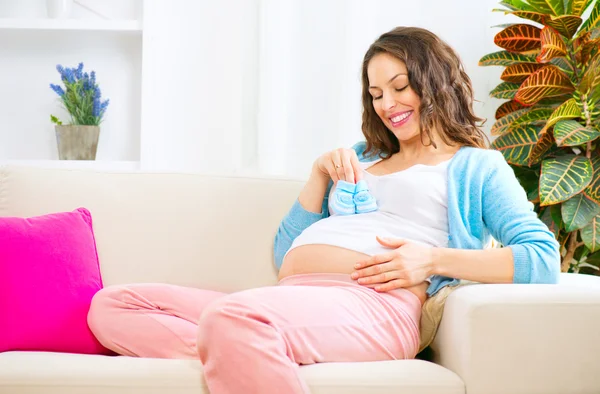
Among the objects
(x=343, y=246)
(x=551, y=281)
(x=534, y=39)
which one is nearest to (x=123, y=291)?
(x=343, y=246)

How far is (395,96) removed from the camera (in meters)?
1.79

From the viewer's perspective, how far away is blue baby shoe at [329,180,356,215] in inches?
68.3

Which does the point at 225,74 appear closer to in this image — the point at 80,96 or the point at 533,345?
the point at 80,96

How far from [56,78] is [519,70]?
1859 millimetres

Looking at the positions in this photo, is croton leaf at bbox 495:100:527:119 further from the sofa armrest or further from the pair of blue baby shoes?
the sofa armrest

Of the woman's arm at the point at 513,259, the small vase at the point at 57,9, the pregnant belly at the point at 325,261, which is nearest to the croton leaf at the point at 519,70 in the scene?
the woman's arm at the point at 513,259

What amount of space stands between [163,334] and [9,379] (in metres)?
0.31

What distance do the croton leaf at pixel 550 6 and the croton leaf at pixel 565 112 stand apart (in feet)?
1.09

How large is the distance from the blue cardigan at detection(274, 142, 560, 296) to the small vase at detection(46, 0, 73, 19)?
1.83 m

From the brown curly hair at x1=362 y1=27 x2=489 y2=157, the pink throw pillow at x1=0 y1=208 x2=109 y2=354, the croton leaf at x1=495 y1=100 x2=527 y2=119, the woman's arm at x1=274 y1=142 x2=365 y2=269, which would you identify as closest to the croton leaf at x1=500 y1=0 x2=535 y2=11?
the croton leaf at x1=495 y1=100 x2=527 y2=119

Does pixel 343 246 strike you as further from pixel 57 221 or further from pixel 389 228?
pixel 57 221

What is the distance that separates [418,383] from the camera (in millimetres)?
1334

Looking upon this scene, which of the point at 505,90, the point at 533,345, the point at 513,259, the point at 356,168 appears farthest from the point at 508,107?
the point at 533,345

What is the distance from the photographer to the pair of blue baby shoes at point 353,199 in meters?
1.73
